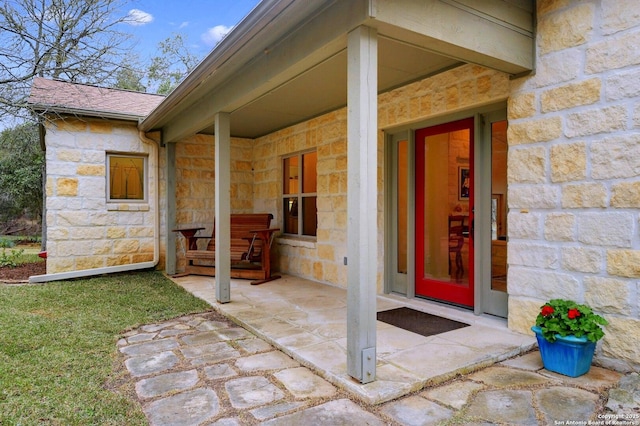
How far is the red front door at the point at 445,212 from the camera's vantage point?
3.78m

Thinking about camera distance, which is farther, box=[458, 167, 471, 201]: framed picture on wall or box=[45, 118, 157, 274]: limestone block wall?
box=[45, 118, 157, 274]: limestone block wall

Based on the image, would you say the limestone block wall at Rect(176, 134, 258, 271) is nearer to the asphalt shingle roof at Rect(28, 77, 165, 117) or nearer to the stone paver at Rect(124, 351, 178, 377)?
the asphalt shingle roof at Rect(28, 77, 165, 117)

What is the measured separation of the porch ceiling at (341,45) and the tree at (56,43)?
2.53 meters

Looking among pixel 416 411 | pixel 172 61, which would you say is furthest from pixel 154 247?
pixel 172 61

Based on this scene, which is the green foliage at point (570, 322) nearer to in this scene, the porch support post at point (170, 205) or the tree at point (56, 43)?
the porch support post at point (170, 205)

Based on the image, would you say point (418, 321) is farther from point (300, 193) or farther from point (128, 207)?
point (128, 207)

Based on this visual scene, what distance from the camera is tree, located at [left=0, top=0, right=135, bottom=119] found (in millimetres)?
5414

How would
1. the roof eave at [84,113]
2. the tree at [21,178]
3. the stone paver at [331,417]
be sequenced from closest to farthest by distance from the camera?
the stone paver at [331,417] < the roof eave at [84,113] < the tree at [21,178]

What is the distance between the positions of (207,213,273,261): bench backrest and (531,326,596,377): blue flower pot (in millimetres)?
3818

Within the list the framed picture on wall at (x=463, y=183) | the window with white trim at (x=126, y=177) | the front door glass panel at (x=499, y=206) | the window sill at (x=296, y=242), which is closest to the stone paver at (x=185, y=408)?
the front door glass panel at (x=499, y=206)

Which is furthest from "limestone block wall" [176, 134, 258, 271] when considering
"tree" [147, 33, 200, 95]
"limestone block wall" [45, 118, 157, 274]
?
"tree" [147, 33, 200, 95]

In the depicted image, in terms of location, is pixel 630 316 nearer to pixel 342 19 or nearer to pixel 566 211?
pixel 566 211

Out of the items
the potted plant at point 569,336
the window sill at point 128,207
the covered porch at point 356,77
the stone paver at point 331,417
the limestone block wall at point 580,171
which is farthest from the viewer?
the window sill at point 128,207

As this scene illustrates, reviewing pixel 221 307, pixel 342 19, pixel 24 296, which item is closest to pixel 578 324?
pixel 342 19
